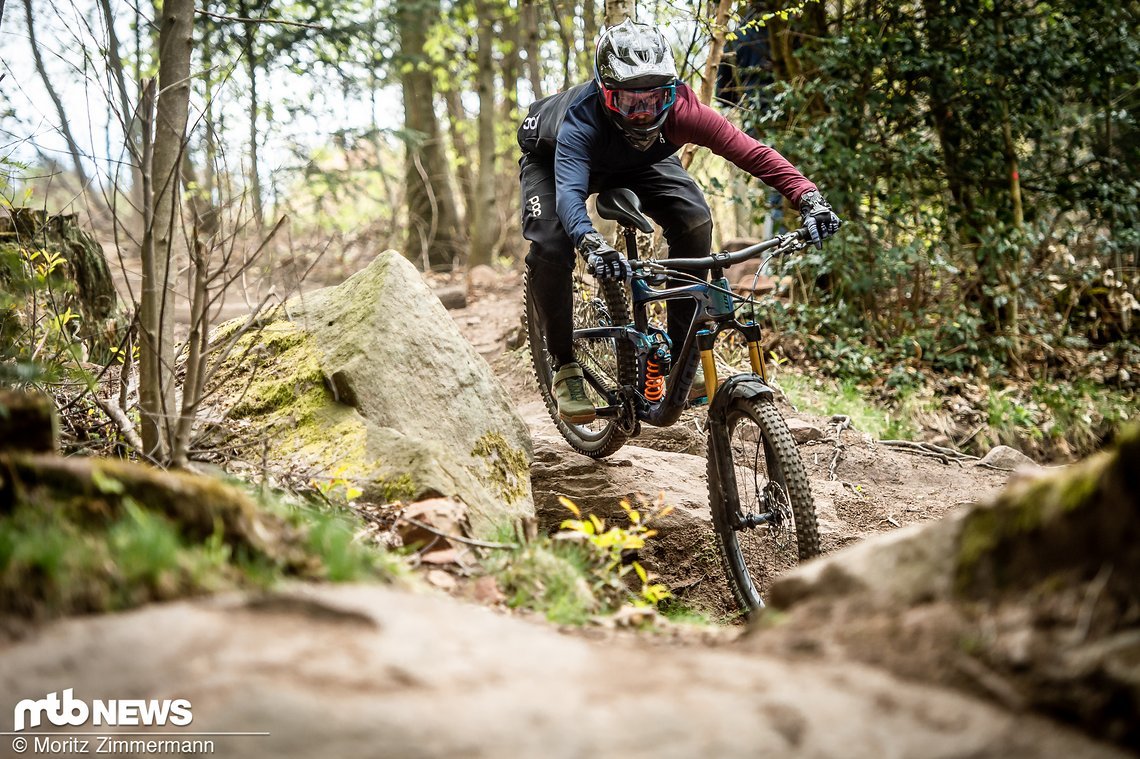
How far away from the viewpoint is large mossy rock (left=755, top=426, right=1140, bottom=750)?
1764 millimetres

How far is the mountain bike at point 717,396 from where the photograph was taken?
13.0 ft

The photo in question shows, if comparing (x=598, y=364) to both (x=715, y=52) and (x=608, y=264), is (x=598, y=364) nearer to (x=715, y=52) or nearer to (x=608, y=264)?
(x=608, y=264)

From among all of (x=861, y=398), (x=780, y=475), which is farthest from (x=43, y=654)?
(x=861, y=398)

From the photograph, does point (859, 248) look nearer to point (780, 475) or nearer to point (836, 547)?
point (836, 547)

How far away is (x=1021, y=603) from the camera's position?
1925 mm

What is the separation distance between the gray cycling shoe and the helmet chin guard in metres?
1.50

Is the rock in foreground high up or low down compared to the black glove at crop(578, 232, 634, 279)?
down

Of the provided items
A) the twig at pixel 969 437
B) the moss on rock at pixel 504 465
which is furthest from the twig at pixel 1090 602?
the twig at pixel 969 437

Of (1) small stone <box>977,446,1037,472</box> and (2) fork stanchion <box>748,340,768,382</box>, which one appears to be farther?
(1) small stone <box>977,446,1037,472</box>

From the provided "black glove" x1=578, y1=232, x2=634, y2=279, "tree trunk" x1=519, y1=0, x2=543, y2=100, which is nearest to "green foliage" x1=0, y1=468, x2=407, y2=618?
"black glove" x1=578, y1=232, x2=634, y2=279

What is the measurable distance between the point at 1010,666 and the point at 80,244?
6.14 metres

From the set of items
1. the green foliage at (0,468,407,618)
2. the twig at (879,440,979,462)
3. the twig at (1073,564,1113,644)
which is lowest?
the twig at (879,440,979,462)

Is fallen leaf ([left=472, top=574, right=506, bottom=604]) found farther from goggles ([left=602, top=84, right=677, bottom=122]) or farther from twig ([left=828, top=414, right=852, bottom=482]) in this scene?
twig ([left=828, top=414, right=852, bottom=482])

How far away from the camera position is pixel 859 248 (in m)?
9.53
